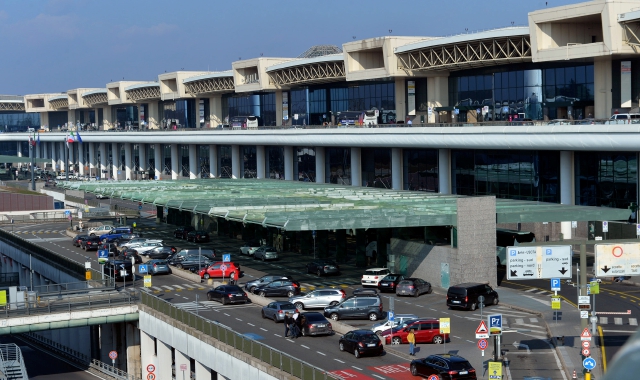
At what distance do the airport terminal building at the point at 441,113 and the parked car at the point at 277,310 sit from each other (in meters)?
29.2

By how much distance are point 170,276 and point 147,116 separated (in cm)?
10283

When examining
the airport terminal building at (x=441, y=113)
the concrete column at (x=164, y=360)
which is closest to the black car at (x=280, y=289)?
the concrete column at (x=164, y=360)

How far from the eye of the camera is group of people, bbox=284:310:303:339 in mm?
40609

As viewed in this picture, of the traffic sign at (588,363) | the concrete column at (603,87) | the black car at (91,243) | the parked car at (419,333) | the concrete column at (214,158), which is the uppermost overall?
the concrete column at (603,87)

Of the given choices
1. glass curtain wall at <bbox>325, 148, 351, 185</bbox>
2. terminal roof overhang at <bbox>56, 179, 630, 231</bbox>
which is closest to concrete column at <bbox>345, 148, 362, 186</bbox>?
glass curtain wall at <bbox>325, 148, 351, 185</bbox>

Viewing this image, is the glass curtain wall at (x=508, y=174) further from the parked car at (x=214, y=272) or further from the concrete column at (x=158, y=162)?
the concrete column at (x=158, y=162)

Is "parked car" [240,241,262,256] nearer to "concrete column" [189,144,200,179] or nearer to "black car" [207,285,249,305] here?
"black car" [207,285,249,305]

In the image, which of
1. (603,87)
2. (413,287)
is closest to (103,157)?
(603,87)

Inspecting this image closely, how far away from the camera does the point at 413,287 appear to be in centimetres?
5134

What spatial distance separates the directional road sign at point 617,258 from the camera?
1446 inches

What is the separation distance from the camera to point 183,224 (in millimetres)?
95688

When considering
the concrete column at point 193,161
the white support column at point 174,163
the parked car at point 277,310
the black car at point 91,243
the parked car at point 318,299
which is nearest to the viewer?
the parked car at point 277,310

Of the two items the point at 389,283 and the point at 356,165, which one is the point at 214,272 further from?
the point at 356,165

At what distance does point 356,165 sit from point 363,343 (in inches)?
2460
